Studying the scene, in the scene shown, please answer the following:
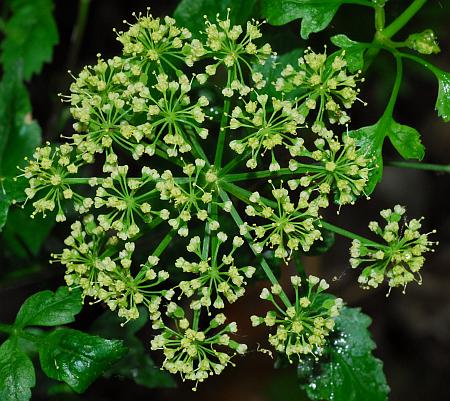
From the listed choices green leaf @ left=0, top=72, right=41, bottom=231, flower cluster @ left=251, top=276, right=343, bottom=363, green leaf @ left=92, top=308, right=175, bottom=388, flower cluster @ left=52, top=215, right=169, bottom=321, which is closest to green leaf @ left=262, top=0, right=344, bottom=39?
flower cluster @ left=251, top=276, right=343, bottom=363

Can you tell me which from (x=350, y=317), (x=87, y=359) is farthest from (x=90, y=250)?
(x=350, y=317)

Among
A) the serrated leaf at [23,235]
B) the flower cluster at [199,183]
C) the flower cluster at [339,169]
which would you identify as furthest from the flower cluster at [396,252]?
the serrated leaf at [23,235]

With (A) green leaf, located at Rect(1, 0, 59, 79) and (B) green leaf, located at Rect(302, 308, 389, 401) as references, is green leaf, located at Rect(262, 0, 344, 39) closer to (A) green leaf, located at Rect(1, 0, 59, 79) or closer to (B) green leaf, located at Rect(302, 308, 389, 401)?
(B) green leaf, located at Rect(302, 308, 389, 401)

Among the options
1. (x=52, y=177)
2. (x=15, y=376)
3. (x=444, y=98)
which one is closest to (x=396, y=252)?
(x=444, y=98)

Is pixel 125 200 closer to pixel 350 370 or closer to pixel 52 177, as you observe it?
pixel 52 177

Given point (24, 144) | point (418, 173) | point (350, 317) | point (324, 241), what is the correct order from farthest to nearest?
point (418, 173)
point (24, 144)
point (350, 317)
point (324, 241)

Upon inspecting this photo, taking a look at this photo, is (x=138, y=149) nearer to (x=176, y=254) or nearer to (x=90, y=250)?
(x=90, y=250)
